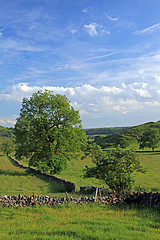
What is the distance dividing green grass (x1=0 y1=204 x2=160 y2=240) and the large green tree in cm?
2209

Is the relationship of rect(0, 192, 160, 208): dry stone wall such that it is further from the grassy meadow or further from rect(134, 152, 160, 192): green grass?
rect(134, 152, 160, 192): green grass

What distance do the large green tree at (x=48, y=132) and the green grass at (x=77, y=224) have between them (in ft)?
72.5

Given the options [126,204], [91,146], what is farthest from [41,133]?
[126,204]

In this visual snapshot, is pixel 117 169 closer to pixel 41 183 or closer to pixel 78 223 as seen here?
pixel 78 223

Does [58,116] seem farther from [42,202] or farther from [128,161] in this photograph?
[42,202]

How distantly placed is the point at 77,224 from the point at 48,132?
29384mm

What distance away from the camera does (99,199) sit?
21.4 meters

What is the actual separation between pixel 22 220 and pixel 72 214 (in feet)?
13.4

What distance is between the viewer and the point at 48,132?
42250 mm

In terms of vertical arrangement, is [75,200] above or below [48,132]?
below

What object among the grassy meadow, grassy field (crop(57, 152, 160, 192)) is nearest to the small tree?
grassy field (crop(57, 152, 160, 192))

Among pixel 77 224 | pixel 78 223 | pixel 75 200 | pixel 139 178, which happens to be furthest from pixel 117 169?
pixel 139 178

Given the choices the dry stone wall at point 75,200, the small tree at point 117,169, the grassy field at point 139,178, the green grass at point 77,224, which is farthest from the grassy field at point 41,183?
the green grass at point 77,224

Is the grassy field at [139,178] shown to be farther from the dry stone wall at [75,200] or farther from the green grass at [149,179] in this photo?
the dry stone wall at [75,200]
